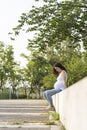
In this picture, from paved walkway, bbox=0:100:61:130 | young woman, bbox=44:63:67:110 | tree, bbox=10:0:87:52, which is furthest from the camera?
tree, bbox=10:0:87:52

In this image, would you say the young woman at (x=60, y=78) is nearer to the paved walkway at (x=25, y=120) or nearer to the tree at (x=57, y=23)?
the paved walkway at (x=25, y=120)

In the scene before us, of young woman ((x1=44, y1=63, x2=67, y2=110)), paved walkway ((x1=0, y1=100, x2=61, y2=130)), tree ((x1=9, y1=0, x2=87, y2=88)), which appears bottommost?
A: paved walkway ((x1=0, y1=100, x2=61, y2=130))

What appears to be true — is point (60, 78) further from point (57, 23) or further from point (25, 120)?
point (57, 23)

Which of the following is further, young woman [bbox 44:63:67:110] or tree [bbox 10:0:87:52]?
tree [bbox 10:0:87:52]

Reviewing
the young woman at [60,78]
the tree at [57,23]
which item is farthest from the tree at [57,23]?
the young woman at [60,78]

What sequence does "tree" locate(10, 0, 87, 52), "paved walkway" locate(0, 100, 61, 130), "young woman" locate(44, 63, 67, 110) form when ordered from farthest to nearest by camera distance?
"tree" locate(10, 0, 87, 52) → "young woman" locate(44, 63, 67, 110) → "paved walkway" locate(0, 100, 61, 130)

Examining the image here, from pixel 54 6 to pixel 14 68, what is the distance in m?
46.3

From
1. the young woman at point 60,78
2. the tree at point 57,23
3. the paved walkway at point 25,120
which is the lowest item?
the paved walkway at point 25,120

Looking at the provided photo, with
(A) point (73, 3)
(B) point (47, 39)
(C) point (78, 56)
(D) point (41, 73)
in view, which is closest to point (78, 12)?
(A) point (73, 3)

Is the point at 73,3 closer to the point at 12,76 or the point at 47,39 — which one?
the point at 47,39

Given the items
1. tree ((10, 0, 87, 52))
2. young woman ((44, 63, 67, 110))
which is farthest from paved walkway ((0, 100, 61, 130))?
tree ((10, 0, 87, 52))

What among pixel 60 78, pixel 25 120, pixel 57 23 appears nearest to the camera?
pixel 25 120

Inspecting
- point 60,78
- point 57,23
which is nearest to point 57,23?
point 57,23

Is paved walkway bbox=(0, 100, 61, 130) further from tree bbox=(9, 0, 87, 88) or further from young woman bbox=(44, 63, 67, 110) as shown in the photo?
tree bbox=(9, 0, 87, 88)
